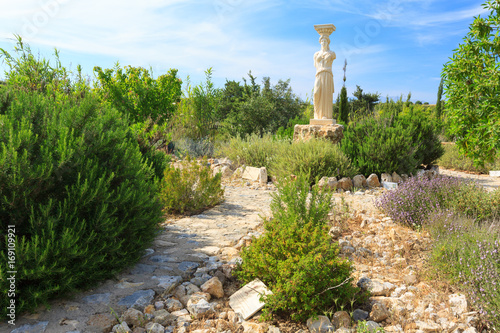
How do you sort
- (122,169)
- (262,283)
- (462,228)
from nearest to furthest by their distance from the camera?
(262,283) < (122,169) < (462,228)

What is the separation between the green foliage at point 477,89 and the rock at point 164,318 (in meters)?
4.19

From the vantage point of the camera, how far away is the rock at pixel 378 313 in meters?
2.48

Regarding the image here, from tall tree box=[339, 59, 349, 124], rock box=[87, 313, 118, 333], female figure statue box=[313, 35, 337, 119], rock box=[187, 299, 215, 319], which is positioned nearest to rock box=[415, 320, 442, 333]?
rock box=[187, 299, 215, 319]

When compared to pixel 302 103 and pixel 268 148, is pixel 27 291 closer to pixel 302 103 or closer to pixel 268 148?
pixel 268 148

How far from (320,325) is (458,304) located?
111 cm

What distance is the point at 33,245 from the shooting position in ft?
7.60

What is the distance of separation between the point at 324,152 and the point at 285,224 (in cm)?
423

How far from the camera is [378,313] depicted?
2484 mm

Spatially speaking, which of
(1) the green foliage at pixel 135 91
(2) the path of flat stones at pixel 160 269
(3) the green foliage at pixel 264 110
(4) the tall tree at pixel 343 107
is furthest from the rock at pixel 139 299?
(4) the tall tree at pixel 343 107

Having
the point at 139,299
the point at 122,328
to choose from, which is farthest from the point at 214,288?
the point at 122,328

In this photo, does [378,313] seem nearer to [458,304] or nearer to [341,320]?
[341,320]

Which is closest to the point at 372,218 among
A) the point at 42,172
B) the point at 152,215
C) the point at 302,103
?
the point at 152,215

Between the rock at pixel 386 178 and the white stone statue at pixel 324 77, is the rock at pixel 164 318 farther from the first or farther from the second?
the white stone statue at pixel 324 77

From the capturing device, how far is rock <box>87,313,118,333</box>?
7.81 feet
